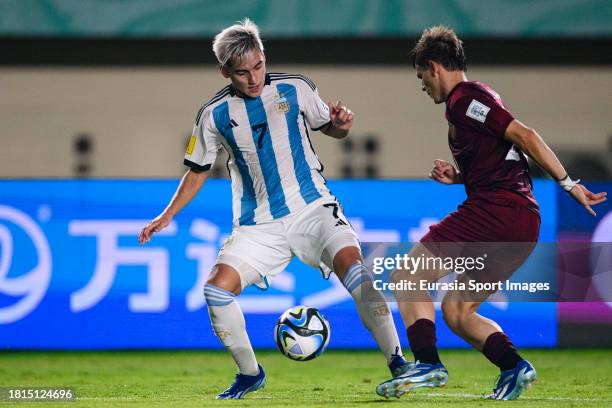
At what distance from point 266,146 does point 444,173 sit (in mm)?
1022

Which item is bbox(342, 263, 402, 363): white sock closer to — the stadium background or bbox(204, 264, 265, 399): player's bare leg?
bbox(204, 264, 265, 399): player's bare leg

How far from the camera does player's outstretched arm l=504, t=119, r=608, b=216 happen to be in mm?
5336

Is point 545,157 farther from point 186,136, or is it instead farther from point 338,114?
point 186,136

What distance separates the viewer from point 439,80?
5727mm

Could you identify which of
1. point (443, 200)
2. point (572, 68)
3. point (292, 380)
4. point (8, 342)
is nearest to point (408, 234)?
point (443, 200)

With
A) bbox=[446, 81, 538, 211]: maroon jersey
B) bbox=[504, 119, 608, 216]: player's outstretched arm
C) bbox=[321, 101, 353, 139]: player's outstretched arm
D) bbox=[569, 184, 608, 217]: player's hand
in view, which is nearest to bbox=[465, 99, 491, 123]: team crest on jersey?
bbox=[446, 81, 538, 211]: maroon jersey

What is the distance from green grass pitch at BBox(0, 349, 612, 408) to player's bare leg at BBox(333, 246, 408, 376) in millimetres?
273

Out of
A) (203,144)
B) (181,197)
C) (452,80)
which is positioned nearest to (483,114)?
(452,80)

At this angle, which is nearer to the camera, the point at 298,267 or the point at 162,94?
the point at 298,267

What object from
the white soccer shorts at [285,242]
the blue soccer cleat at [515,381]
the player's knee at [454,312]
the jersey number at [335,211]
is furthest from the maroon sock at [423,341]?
the jersey number at [335,211]

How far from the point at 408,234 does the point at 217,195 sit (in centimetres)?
161

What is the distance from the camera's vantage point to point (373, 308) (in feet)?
19.3

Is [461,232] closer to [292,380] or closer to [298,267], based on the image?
[292,380]

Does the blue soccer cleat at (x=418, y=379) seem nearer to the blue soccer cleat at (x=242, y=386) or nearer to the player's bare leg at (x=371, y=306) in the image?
the player's bare leg at (x=371, y=306)
